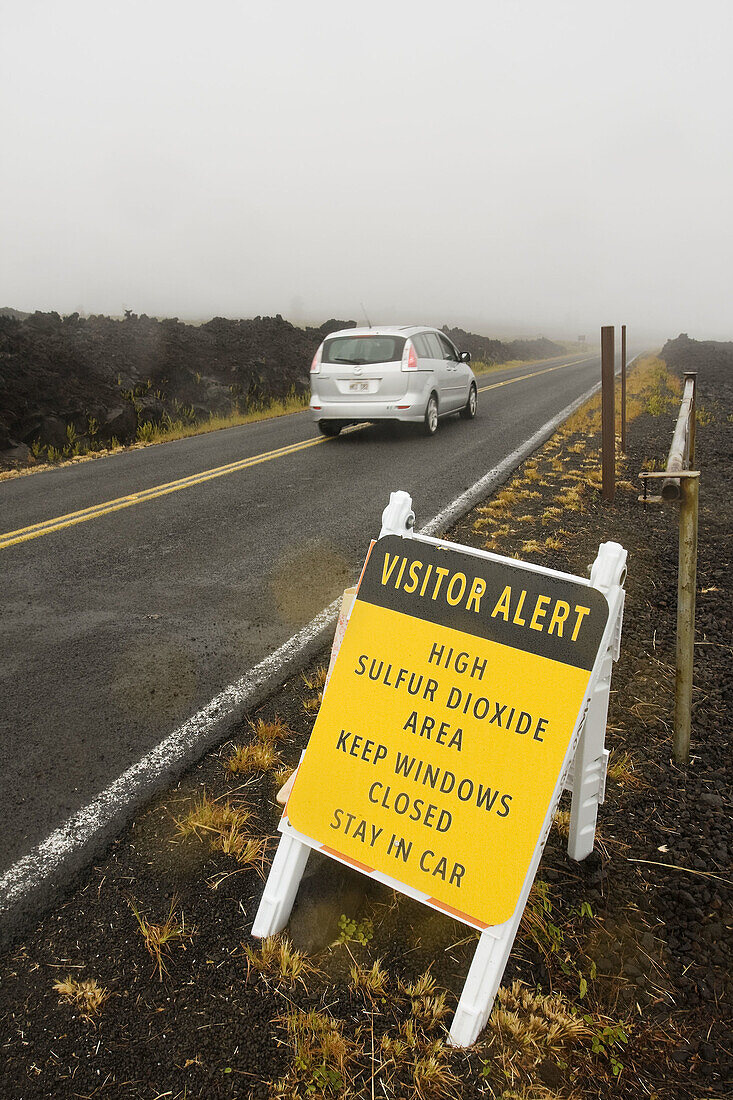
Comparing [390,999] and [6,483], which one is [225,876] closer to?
[390,999]

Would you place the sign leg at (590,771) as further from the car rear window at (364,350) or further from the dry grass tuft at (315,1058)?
the car rear window at (364,350)

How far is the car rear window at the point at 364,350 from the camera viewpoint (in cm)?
1063

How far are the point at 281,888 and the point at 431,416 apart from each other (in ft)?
31.7

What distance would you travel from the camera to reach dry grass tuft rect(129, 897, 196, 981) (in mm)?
2149

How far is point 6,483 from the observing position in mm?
9133

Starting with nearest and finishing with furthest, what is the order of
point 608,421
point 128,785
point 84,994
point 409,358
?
point 84,994
point 128,785
point 608,421
point 409,358

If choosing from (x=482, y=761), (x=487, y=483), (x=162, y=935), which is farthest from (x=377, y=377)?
(x=162, y=935)

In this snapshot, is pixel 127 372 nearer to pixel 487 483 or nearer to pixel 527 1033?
pixel 487 483

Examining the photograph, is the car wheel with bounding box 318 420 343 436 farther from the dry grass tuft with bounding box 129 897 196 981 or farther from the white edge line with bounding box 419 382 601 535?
the dry grass tuft with bounding box 129 897 196 981

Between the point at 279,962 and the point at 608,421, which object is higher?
the point at 608,421

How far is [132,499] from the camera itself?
7.72 m

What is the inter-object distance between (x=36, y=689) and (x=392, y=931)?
2327mm

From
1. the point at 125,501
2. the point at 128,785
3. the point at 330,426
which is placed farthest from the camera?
the point at 330,426

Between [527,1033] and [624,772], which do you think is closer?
[527,1033]
